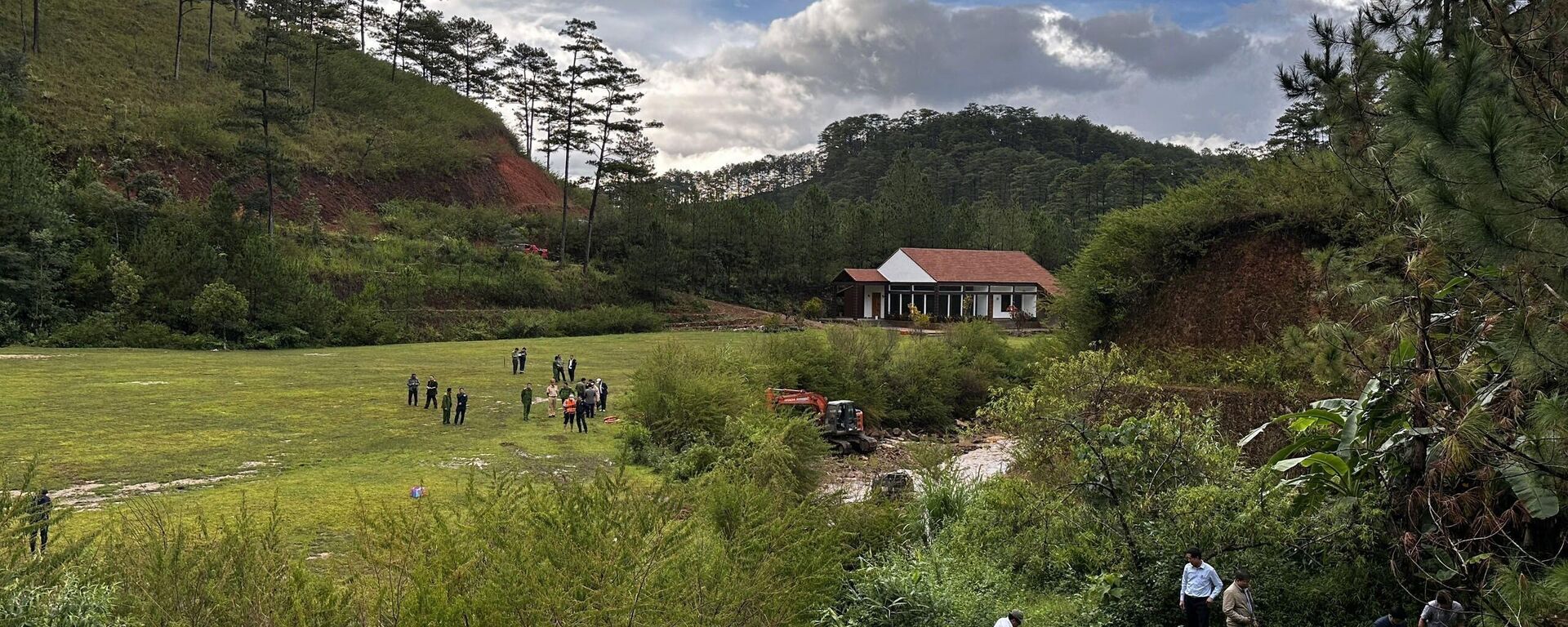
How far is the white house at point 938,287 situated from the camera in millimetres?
53188

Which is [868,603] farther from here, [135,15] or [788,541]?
[135,15]

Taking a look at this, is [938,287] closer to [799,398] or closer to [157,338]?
[799,398]

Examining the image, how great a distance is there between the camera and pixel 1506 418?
7133mm

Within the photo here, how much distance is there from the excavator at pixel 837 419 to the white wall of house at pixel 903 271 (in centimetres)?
2865

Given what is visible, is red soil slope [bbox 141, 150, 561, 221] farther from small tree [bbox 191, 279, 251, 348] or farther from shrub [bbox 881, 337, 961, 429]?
shrub [bbox 881, 337, 961, 429]

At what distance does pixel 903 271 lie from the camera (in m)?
53.7

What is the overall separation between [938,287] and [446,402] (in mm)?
36876

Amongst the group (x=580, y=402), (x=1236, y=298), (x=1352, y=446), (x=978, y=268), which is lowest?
(x=580, y=402)

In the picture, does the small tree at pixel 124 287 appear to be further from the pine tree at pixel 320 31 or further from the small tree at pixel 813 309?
the small tree at pixel 813 309

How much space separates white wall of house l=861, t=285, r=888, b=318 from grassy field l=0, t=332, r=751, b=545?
26.6 metres

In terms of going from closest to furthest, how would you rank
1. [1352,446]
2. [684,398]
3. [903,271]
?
[1352,446]
[684,398]
[903,271]

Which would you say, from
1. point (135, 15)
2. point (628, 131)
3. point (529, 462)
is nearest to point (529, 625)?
point (529, 462)

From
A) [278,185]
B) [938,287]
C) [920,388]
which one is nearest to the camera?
[920,388]

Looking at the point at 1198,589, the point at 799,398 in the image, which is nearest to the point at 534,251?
the point at 799,398
